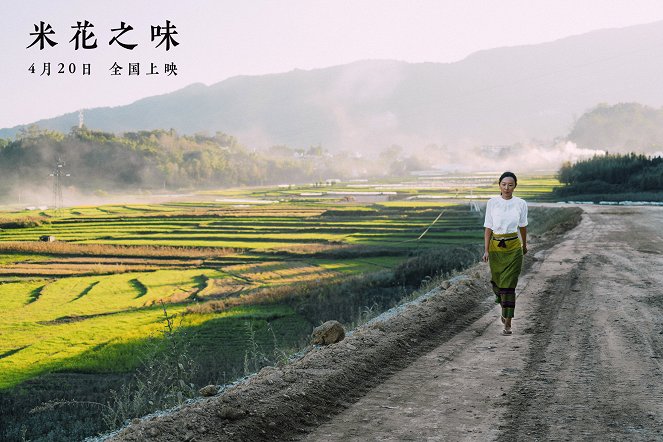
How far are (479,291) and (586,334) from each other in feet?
14.0

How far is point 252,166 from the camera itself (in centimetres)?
18262

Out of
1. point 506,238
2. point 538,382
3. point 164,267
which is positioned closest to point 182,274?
point 164,267

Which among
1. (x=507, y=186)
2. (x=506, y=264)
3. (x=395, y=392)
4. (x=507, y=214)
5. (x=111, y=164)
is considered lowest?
(x=395, y=392)

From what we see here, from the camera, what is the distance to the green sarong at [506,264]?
9.13 metres

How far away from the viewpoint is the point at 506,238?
29.9 ft

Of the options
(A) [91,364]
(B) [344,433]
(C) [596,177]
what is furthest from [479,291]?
(C) [596,177]

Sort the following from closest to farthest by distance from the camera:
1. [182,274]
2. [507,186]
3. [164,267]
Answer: [507,186] < [182,274] < [164,267]

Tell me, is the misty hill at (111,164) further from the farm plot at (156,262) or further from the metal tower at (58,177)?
the farm plot at (156,262)

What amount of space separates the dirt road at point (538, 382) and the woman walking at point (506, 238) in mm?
773

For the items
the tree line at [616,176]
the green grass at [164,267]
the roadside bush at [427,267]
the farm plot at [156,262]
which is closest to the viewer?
the green grass at [164,267]

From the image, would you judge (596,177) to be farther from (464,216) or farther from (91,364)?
(91,364)

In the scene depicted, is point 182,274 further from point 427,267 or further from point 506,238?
point 506,238

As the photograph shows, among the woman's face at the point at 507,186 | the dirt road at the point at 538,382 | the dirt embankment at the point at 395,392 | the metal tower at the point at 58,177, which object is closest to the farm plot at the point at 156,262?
the dirt embankment at the point at 395,392

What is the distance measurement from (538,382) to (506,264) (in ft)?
7.66
